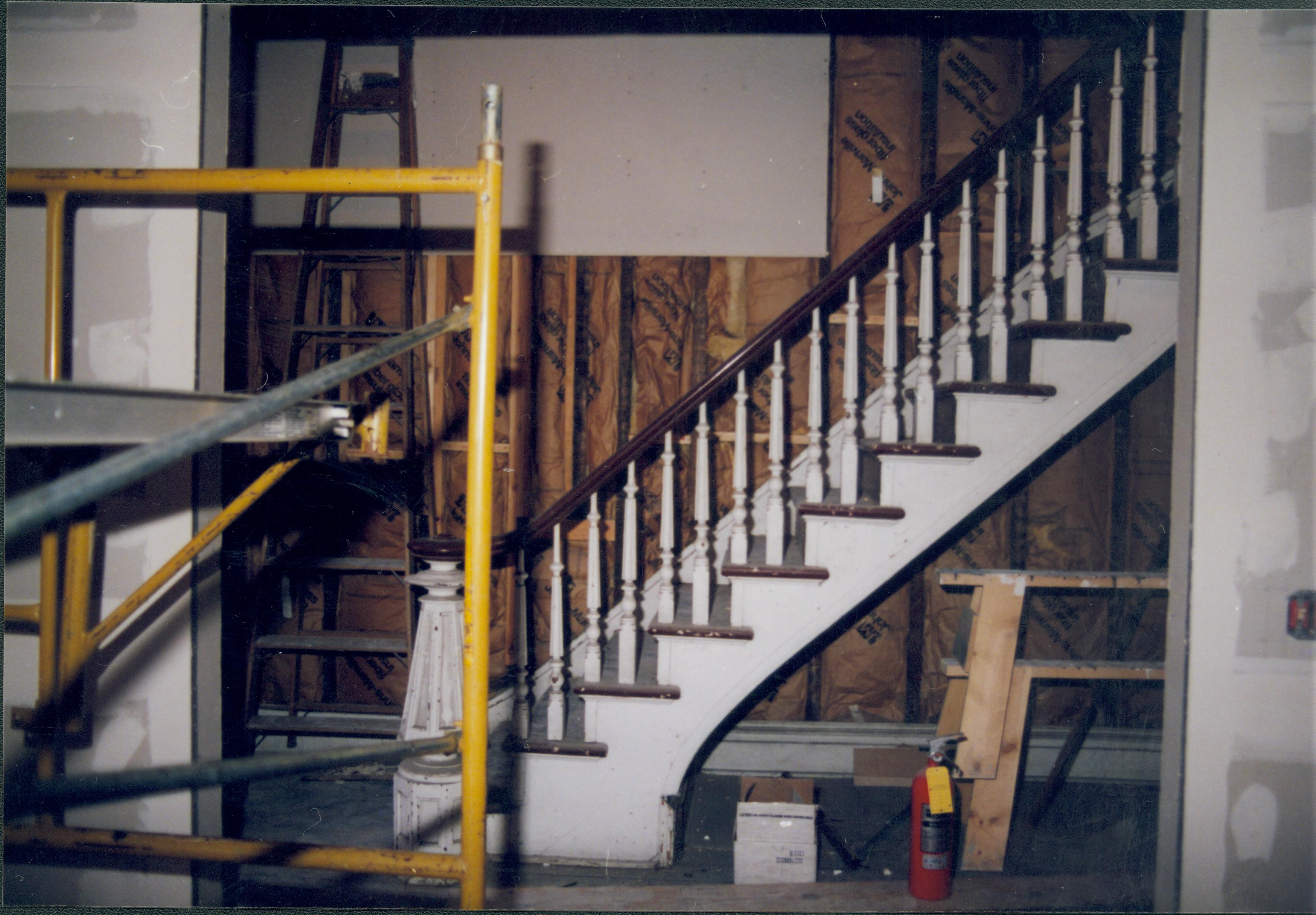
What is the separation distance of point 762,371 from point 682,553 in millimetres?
962

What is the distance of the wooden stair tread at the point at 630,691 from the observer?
90.6 inches

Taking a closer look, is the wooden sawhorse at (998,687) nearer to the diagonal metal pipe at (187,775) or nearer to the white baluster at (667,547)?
the white baluster at (667,547)

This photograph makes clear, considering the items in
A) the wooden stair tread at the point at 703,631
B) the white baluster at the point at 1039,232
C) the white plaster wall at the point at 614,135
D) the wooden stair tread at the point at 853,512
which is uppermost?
the white plaster wall at the point at 614,135

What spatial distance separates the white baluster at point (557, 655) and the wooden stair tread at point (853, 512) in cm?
85

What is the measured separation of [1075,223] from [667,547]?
5.94 ft

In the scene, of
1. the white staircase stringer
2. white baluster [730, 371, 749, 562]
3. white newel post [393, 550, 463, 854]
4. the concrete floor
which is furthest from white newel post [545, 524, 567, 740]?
white baluster [730, 371, 749, 562]

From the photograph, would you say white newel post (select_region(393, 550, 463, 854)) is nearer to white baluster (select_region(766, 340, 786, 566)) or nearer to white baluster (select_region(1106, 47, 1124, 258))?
white baluster (select_region(766, 340, 786, 566))

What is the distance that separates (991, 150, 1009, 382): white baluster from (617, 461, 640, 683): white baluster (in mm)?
1298

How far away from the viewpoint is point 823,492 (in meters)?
2.44

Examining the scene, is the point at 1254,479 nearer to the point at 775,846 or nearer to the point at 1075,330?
the point at 1075,330

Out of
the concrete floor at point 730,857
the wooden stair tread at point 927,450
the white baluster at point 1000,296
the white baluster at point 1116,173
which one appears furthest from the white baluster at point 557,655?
the white baluster at point 1116,173

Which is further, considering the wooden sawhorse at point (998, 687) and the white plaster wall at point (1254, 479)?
the wooden sawhorse at point (998, 687)

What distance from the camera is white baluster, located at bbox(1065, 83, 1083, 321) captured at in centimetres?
234

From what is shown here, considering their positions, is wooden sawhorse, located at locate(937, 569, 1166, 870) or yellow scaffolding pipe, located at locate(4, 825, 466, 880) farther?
wooden sawhorse, located at locate(937, 569, 1166, 870)
